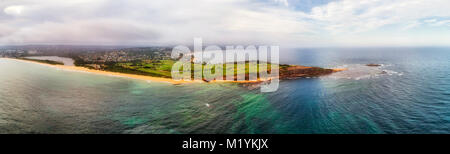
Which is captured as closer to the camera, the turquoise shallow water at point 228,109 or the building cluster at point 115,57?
the turquoise shallow water at point 228,109

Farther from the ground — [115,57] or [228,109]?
[115,57]

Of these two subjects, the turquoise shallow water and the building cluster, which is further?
the building cluster

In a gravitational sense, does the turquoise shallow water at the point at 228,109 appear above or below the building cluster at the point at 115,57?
below

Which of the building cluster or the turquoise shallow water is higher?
the building cluster

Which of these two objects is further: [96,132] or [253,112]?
[253,112]

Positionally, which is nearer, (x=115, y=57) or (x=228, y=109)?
(x=228, y=109)
